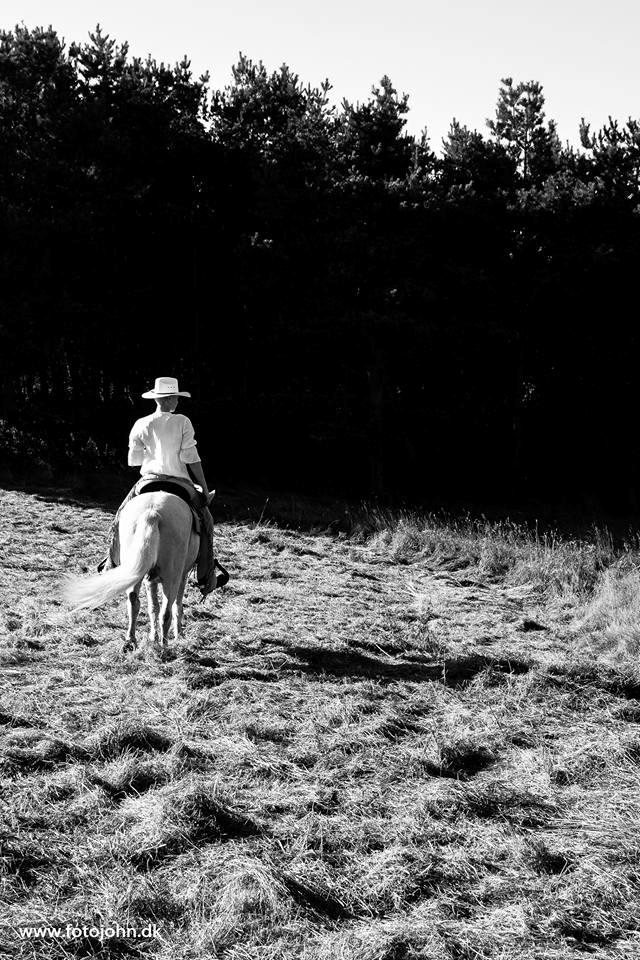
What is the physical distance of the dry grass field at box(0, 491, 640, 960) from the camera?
3064mm

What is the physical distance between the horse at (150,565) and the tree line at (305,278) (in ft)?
50.8

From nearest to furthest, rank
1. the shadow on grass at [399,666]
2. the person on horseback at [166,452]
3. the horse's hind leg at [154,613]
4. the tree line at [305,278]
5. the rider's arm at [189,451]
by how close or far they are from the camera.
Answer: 1. the shadow on grass at [399,666]
2. the horse's hind leg at [154,613]
3. the person on horseback at [166,452]
4. the rider's arm at [189,451]
5. the tree line at [305,278]

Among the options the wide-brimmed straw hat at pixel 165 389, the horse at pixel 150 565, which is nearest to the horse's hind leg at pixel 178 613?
the horse at pixel 150 565

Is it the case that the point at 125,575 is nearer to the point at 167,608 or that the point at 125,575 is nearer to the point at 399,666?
the point at 167,608

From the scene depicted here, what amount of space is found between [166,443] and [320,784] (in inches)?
151

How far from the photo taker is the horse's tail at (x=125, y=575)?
6.30 m

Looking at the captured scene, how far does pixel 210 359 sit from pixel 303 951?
80.1 feet

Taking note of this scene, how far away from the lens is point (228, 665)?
641 centimetres

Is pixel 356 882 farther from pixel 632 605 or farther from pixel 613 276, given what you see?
pixel 613 276

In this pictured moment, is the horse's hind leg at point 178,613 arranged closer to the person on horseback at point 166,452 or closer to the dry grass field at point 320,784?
the dry grass field at point 320,784

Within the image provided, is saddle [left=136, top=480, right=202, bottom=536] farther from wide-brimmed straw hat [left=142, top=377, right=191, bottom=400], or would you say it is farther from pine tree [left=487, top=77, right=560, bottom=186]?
pine tree [left=487, top=77, right=560, bottom=186]

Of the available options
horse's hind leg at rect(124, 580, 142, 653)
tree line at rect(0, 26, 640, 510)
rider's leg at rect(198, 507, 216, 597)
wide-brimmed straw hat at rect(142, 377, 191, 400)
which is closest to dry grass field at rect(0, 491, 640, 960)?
horse's hind leg at rect(124, 580, 142, 653)

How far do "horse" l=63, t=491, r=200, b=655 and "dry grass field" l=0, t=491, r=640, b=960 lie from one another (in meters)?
0.33

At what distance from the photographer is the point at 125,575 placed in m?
6.36
